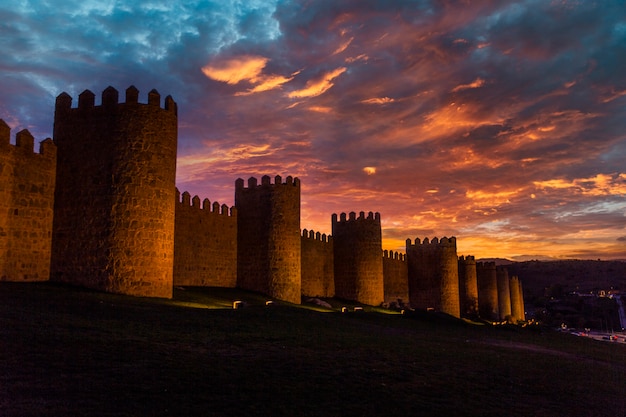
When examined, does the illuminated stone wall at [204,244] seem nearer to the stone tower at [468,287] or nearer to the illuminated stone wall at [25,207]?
the illuminated stone wall at [25,207]

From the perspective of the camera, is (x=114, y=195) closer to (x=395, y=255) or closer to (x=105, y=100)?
(x=105, y=100)

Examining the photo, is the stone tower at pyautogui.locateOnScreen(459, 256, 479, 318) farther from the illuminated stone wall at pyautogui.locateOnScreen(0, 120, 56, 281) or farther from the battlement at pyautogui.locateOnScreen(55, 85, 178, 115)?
the illuminated stone wall at pyautogui.locateOnScreen(0, 120, 56, 281)

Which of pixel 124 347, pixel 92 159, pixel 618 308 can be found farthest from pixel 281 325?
pixel 618 308

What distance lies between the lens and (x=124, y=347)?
8.70 meters

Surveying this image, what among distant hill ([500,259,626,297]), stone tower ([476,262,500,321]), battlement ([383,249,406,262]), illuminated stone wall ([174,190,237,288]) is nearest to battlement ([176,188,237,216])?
illuminated stone wall ([174,190,237,288])

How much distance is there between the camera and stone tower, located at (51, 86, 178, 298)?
1761cm

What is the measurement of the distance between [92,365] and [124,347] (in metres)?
1.36

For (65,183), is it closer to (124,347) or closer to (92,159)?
(92,159)

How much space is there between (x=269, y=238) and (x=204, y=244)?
3.91 meters

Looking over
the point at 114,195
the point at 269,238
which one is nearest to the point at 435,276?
the point at 269,238

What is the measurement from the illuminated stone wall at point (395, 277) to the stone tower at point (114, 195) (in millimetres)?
26257

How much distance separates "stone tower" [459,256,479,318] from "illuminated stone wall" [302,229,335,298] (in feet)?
63.6

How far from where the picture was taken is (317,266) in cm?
3531

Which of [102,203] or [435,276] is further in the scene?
[435,276]
